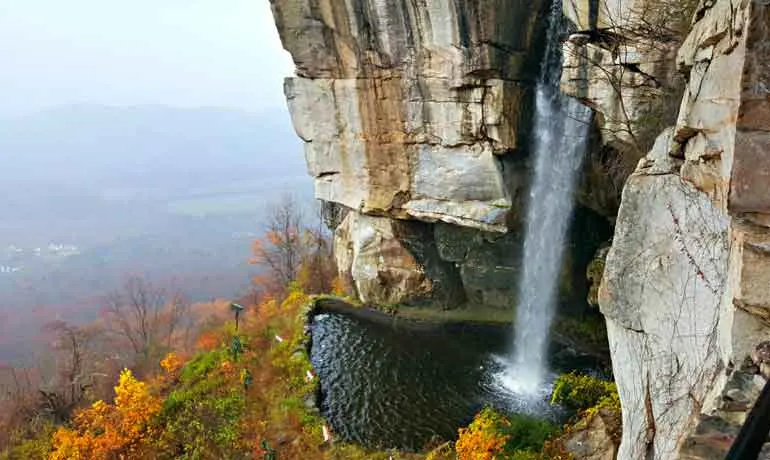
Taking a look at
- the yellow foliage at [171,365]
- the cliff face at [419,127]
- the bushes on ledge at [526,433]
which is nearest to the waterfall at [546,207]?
the cliff face at [419,127]

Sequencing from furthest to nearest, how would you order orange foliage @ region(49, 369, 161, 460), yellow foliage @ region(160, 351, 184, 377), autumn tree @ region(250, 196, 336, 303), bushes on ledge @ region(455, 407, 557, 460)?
autumn tree @ region(250, 196, 336, 303)
yellow foliage @ region(160, 351, 184, 377)
orange foliage @ region(49, 369, 161, 460)
bushes on ledge @ region(455, 407, 557, 460)

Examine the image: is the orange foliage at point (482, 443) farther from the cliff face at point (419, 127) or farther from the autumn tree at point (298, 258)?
the autumn tree at point (298, 258)

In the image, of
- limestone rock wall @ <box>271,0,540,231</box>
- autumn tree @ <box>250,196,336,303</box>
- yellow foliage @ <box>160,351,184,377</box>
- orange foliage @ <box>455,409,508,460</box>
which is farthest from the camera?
autumn tree @ <box>250,196,336,303</box>

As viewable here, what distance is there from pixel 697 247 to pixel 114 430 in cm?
1533

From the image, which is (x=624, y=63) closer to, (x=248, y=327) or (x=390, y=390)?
(x=390, y=390)

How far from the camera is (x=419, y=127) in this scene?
18734 millimetres

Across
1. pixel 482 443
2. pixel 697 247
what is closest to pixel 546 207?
pixel 482 443

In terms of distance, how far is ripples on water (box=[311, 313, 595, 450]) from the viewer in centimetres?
1417

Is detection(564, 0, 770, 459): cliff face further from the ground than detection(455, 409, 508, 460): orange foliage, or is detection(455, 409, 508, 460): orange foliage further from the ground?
detection(564, 0, 770, 459): cliff face

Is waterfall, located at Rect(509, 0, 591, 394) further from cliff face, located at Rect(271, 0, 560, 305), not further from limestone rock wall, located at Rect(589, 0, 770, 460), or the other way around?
limestone rock wall, located at Rect(589, 0, 770, 460)

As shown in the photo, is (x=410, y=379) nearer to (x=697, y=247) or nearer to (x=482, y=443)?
(x=482, y=443)

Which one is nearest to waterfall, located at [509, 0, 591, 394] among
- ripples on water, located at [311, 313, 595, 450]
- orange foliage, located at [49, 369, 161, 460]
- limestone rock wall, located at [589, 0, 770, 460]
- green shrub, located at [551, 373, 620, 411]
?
ripples on water, located at [311, 313, 595, 450]

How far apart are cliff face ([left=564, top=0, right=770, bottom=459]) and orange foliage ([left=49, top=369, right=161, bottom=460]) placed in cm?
1317

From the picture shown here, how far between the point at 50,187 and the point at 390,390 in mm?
199619
